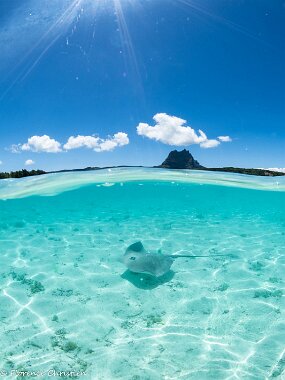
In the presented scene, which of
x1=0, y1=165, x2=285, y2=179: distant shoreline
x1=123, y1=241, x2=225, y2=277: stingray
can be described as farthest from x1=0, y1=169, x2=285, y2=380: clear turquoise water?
x1=0, y1=165, x2=285, y2=179: distant shoreline

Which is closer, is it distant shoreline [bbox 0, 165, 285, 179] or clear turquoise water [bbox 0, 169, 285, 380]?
clear turquoise water [bbox 0, 169, 285, 380]

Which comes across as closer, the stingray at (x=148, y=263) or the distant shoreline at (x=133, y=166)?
the stingray at (x=148, y=263)

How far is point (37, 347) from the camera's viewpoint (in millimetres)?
5090

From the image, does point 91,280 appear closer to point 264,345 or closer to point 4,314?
point 4,314

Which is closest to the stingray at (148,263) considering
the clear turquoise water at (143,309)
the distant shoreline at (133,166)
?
the clear turquoise water at (143,309)

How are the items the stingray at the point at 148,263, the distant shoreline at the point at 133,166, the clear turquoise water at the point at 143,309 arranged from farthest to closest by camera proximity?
the distant shoreline at the point at 133,166 < the stingray at the point at 148,263 < the clear turquoise water at the point at 143,309

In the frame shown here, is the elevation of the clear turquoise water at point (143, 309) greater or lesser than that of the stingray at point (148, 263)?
lesser

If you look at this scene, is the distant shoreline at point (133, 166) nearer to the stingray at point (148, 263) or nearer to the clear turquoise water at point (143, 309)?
the clear turquoise water at point (143, 309)

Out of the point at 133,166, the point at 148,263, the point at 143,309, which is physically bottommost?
the point at 143,309

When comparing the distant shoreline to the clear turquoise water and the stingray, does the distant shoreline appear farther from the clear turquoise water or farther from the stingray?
the stingray

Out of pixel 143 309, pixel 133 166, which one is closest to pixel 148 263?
pixel 143 309

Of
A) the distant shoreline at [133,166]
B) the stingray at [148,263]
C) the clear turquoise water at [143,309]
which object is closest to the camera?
the clear turquoise water at [143,309]

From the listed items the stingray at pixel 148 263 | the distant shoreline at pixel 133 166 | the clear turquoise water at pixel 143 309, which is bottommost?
the clear turquoise water at pixel 143 309

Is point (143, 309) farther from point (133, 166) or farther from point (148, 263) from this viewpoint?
point (133, 166)
